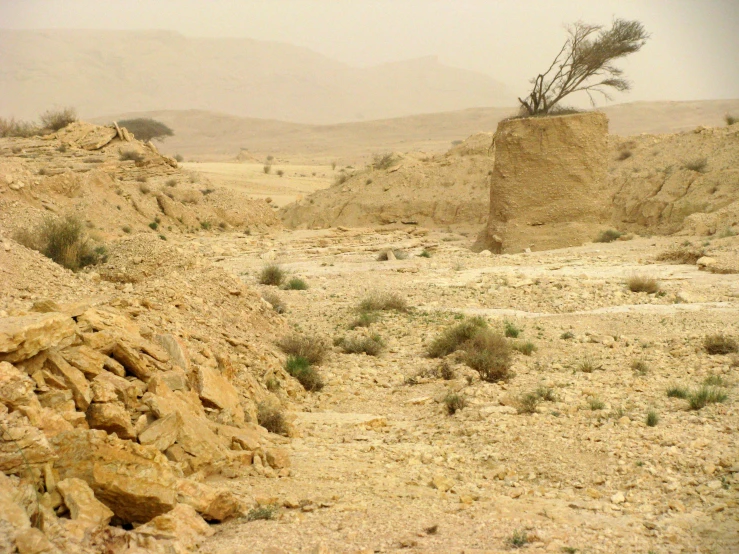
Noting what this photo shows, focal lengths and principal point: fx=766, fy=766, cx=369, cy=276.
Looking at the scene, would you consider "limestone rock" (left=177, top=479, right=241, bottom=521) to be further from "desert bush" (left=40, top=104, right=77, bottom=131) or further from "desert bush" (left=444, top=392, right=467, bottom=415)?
"desert bush" (left=40, top=104, right=77, bottom=131)

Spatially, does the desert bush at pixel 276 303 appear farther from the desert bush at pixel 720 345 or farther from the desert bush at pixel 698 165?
the desert bush at pixel 698 165

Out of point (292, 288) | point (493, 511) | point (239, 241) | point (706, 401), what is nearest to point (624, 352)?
point (706, 401)

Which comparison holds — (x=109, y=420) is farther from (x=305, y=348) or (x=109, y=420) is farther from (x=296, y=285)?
(x=296, y=285)

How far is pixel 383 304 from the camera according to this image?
11016mm

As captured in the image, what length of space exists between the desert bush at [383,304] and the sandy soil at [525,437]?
0.59ft

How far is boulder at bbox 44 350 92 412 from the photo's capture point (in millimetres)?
4398

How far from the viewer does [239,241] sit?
21.5 metres

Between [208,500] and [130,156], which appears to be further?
[130,156]

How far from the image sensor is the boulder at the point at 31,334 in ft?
13.7

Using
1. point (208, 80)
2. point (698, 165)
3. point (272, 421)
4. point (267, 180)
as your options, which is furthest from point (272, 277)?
point (208, 80)

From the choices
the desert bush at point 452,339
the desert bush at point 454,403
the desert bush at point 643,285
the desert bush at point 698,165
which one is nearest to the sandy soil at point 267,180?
the desert bush at point 698,165

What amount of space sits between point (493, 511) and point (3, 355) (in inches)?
114

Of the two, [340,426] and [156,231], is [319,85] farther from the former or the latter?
[340,426]

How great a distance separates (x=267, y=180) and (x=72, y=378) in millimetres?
34297
